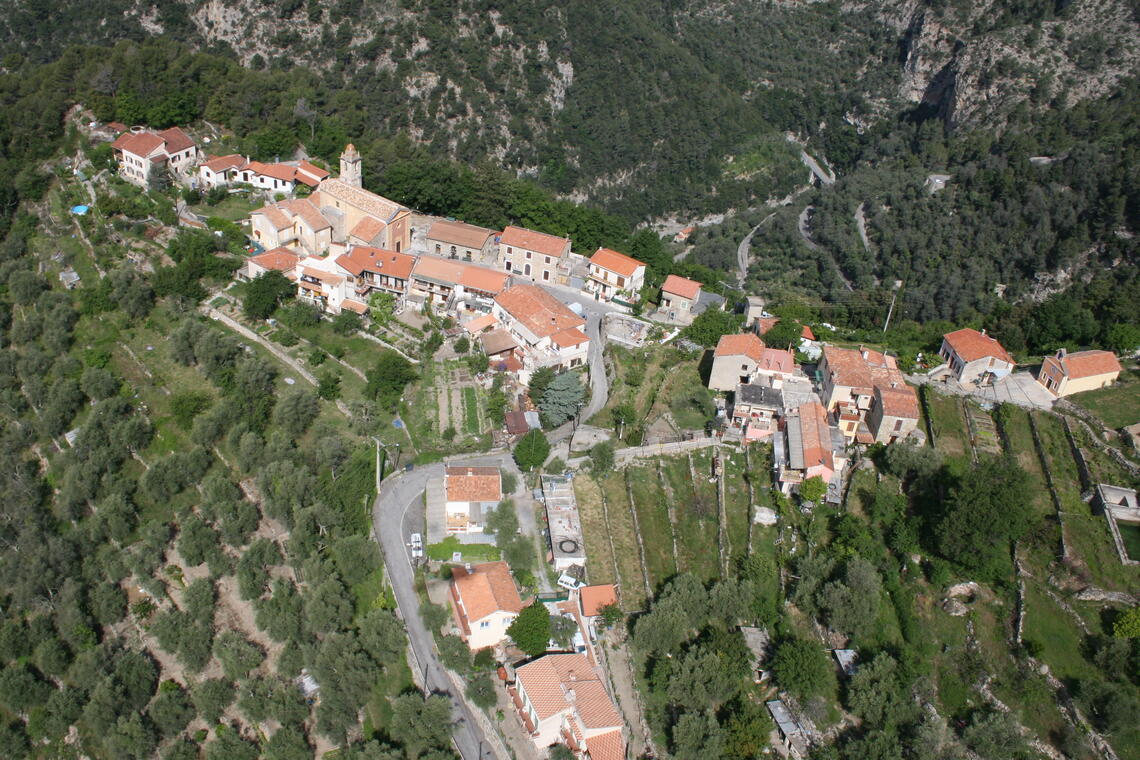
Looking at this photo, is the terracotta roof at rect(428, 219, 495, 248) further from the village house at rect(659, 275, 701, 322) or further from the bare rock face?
the bare rock face

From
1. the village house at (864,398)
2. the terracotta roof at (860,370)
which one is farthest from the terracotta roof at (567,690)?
the terracotta roof at (860,370)

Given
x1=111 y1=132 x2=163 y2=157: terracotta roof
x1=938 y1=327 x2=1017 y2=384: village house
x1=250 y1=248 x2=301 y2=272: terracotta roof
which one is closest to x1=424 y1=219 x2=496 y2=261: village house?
x1=250 y1=248 x2=301 y2=272: terracotta roof

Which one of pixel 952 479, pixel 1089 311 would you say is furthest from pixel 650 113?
pixel 952 479

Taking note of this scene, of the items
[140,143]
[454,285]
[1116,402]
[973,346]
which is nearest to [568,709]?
[454,285]

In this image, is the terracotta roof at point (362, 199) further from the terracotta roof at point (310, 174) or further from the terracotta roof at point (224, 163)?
the terracotta roof at point (224, 163)

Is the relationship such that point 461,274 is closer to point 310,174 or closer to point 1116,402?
point 310,174

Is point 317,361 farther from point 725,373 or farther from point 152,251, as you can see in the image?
point 725,373
